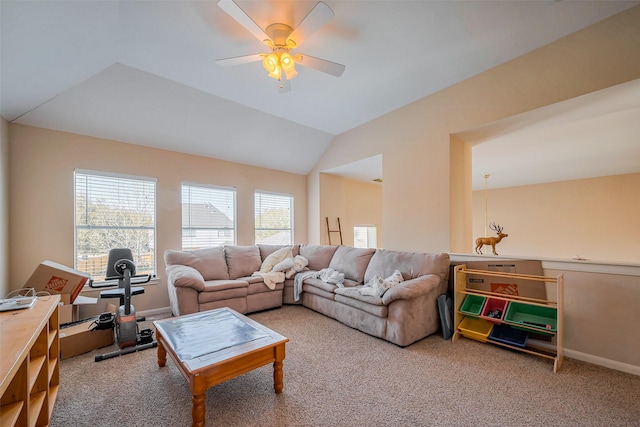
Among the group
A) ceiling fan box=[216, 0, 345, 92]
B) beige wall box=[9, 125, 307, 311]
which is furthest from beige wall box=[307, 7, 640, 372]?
beige wall box=[9, 125, 307, 311]

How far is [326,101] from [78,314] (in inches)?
170

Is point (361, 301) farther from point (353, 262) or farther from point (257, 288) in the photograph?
point (257, 288)

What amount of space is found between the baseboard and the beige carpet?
0.20 ft

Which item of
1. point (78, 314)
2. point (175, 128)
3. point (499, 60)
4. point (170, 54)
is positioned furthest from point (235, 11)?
point (78, 314)

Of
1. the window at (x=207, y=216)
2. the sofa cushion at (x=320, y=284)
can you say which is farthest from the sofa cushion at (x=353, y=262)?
the window at (x=207, y=216)

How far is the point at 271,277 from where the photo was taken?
396 cm

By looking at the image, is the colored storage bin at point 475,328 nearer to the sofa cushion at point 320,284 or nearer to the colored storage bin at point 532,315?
the colored storage bin at point 532,315

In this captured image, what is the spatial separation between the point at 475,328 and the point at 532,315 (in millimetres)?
567

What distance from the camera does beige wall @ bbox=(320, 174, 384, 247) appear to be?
580 cm

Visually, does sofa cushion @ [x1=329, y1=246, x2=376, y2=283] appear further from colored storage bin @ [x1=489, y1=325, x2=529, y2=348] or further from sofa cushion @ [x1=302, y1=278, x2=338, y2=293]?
colored storage bin @ [x1=489, y1=325, x2=529, y2=348]

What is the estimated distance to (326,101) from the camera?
12.7 ft

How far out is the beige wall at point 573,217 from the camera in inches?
230

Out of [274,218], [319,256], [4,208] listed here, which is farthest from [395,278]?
[4,208]

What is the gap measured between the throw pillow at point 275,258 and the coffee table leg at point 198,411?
2.70 m
